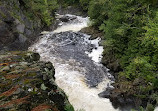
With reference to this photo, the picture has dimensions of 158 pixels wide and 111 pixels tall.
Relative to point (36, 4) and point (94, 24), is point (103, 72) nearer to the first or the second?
point (94, 24)

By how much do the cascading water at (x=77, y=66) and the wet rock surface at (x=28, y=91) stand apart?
3502mm

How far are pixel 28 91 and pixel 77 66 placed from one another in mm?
8238

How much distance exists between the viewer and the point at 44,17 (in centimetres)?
2486

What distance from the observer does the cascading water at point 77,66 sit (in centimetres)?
989

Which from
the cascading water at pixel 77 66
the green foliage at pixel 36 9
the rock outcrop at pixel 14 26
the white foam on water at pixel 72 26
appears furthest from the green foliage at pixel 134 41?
the green foliage at pixel 36 9

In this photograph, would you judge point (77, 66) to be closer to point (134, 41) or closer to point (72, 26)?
point (134, 41)

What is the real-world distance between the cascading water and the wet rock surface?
11.5 feet

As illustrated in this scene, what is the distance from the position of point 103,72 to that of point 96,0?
14453 mm

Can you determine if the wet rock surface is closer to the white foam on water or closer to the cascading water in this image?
the cascading water

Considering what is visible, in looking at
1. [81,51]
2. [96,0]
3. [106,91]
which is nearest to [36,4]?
[96,0]

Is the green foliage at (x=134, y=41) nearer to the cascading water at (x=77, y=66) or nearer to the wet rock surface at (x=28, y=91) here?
the cascading water at (x=77, y=66)

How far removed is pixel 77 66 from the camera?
14.0m

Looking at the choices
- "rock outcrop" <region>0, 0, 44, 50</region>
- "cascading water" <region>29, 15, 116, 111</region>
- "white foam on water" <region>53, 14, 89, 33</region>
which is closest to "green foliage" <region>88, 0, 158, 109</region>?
"cascading water" <region>29, 15, 116, 111</region>

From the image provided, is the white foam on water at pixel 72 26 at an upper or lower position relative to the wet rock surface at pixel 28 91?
lower
